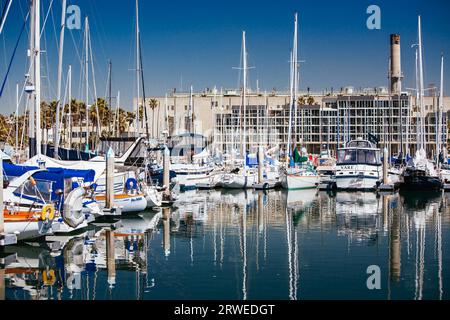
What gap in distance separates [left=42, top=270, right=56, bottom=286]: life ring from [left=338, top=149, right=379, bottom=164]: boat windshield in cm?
4415

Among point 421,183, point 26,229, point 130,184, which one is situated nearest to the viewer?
point 26,229

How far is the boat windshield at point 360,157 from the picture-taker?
62.7 metres

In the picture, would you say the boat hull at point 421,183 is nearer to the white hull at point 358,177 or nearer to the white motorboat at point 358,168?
the white motorboat at point 358,168

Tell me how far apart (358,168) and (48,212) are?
39.1 meters

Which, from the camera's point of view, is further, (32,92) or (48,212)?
(32,92)

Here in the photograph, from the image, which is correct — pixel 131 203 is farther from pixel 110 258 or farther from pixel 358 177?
pixel 358 177

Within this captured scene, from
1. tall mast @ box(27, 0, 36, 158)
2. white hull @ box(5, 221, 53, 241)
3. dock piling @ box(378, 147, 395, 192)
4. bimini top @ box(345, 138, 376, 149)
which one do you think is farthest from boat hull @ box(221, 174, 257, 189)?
white hull @ box(5, 221, 53, 241)

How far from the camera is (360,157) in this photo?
62.7 metres

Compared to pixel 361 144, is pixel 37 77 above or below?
above

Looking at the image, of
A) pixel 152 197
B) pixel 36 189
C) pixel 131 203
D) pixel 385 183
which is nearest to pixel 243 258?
pixel 36 189

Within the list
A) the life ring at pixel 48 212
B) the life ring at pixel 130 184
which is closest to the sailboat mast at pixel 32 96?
the life ring at pixel 130 184
